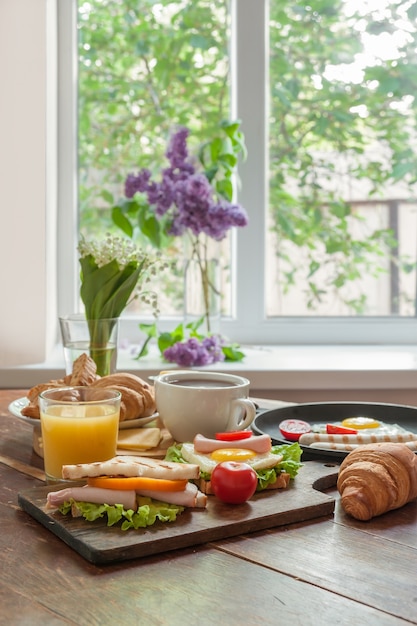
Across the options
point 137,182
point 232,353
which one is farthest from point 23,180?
point 232,353

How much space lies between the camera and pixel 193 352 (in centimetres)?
224

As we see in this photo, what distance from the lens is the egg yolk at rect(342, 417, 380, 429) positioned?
1199 millimetres

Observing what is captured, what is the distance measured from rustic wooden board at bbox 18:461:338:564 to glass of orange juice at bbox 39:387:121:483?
0.06 m

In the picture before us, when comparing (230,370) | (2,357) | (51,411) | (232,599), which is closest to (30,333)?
(2,357)

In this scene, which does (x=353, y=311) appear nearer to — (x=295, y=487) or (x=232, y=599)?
(x=295, y=487)

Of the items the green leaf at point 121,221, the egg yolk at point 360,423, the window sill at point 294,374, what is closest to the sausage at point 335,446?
the egg yolk at point 360,423

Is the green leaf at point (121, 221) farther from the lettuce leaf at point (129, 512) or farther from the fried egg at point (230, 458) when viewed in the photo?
the lettuce leaf at point (129, 512)

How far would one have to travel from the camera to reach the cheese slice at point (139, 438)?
1.15 m

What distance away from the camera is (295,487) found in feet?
3.19

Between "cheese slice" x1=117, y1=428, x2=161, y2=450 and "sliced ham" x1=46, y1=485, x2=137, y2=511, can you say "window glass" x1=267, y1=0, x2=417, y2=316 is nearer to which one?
"cheese slice" x1=117, y1=428, x2=161, y2=450

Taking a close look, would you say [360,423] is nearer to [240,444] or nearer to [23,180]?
[240,444]

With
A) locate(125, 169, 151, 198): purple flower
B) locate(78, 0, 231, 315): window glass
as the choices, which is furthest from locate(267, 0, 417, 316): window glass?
locate(125, 169, 151, 198): purple flower

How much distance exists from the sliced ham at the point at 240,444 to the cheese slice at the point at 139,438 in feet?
0.47

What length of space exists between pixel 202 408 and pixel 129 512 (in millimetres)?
319
